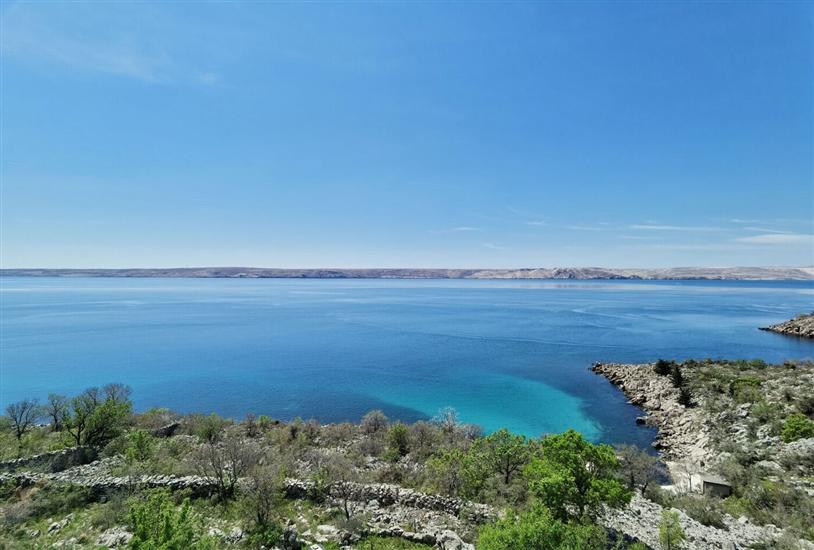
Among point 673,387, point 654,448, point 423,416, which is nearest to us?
point 654,448

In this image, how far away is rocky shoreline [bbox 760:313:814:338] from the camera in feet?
231

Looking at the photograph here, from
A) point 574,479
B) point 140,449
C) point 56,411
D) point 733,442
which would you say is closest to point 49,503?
point 140,449

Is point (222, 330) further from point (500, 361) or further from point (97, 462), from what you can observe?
point (97, 462)

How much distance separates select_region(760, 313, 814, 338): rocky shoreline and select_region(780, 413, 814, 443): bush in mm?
71473

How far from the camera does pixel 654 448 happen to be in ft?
91.4

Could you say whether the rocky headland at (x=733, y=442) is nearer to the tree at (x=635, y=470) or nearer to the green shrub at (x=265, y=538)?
the tree at (x=635, y=470)

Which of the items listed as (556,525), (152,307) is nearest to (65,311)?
(152,307)

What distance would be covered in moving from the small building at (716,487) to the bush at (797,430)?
6.90 meters

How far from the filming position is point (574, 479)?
41.8 feet

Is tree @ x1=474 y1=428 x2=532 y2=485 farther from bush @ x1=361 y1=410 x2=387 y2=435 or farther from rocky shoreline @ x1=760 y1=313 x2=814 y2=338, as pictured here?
rocky shoreline @ x1=760 y1=313 x2=814 y2=338

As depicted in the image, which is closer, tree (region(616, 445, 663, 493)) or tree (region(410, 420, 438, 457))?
tree (region(616, 445, 663, 493))

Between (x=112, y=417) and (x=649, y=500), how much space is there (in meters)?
29.7

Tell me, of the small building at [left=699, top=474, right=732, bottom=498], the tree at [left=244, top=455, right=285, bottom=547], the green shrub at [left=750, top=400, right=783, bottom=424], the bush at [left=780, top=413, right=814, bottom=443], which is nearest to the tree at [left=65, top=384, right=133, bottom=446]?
the tree at [left=244, top=455, right=285, bottom=547]

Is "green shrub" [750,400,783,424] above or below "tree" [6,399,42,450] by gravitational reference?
above
